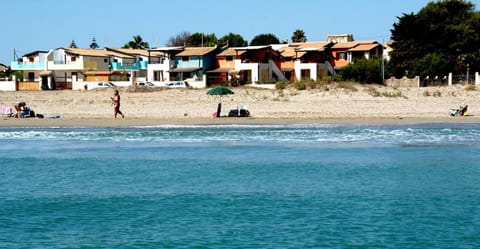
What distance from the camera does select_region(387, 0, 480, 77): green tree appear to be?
5762 cm

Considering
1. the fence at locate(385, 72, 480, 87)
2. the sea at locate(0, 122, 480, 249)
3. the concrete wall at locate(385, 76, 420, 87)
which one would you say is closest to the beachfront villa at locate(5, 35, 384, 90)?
the concrete wall at locate(385, 76, 420, 87)

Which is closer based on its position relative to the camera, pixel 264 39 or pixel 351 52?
pixel 351 52

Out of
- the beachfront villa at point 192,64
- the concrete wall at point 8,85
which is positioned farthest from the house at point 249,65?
the concrete wall at point 8,85

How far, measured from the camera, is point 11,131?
38.4m

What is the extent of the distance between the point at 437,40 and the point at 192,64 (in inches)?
910

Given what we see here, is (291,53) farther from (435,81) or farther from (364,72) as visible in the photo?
(435,81)

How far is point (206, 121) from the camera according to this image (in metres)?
38.3

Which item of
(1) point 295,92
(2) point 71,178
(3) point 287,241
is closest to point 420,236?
(3) point 287,241

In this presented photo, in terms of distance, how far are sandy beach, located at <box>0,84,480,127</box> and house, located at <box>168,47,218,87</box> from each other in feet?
64.1

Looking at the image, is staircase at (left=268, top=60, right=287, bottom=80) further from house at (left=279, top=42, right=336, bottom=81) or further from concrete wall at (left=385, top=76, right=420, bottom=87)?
concrete wall at (left=385, top=76, right=420, bottom=87)

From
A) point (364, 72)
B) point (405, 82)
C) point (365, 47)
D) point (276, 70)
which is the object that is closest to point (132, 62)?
point (276, 70)

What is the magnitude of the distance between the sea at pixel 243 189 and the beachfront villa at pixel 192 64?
28943 mm

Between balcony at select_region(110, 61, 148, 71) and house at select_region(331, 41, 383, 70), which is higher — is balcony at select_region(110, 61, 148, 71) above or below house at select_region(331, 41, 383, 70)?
below

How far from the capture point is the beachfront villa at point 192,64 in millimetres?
67250
